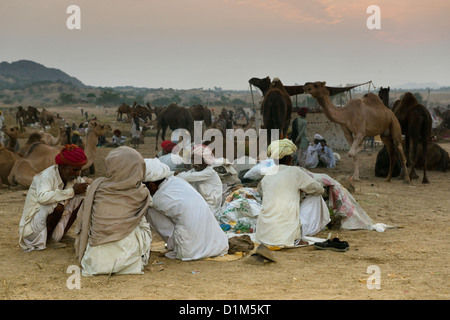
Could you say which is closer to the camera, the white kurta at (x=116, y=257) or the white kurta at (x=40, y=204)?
the white kurta at (x=116, y=257)

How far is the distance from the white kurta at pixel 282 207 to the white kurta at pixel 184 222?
0.70 m

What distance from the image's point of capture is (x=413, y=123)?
11805 mm

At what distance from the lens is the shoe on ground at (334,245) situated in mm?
5711

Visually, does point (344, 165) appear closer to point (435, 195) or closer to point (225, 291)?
point (435, 195)

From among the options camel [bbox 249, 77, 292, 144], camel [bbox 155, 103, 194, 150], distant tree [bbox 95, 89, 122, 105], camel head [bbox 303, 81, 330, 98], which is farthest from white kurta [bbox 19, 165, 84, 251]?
distant tree [bbox 95, 89, 122, 105]

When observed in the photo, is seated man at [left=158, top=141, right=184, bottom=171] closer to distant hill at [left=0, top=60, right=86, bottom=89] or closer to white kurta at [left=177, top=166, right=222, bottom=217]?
white kurta at [left=177, top=166, right=222, bottom=217]

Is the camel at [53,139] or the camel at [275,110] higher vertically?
the camel at [275,110]

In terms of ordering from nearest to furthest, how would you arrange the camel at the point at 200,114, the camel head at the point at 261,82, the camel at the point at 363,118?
the camel at the point at 363,118, the camel head at the point at 261,82, the camel at the point at 200,114

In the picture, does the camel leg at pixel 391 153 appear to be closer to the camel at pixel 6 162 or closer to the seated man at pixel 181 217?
the seated man at pixel 181 217

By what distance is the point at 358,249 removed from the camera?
18.9ft

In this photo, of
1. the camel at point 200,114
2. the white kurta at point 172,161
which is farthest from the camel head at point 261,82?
the camel at point 200,114

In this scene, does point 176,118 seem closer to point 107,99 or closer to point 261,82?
point 261,82

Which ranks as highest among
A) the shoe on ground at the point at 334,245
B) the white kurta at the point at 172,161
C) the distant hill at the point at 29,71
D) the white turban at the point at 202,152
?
the distant hill at the point at 29,71

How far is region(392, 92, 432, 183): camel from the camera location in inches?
462
